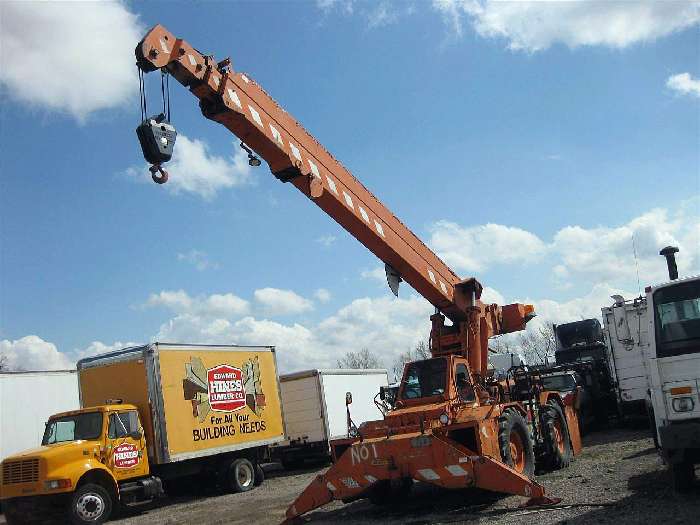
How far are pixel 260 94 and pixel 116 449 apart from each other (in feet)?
25.0

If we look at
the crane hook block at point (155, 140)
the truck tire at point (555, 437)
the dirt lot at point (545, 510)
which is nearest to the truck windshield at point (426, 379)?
the dirt lot at point (545, 510)

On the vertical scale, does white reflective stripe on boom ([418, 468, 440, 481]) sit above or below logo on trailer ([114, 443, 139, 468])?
below

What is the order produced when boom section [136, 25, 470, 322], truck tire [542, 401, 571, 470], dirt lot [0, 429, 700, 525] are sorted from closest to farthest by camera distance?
dirt lot [0, 429, 700, 525] → boom section [136, 25, 470, 322] → truck tire [542, 401, 571, 470]

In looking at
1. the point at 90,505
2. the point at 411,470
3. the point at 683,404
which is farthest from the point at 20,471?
the point at 683,404

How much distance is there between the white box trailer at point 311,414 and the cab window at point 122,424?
6066mm

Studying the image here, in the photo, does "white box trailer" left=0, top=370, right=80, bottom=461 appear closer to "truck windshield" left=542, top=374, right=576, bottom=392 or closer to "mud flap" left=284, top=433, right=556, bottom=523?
"mud flap" left=284, top=433, right=556, bottom=523

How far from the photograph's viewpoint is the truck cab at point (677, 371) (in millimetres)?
6973

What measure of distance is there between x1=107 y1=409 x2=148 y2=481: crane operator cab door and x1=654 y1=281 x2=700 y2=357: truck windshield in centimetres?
1013

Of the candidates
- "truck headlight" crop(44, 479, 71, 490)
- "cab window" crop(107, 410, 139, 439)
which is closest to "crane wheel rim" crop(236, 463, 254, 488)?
"cab window" crop(107, 410, 139, 439)

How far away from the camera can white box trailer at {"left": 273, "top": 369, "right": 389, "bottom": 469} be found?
19297 mm

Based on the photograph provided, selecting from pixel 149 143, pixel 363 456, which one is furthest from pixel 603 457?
pixel 149 143

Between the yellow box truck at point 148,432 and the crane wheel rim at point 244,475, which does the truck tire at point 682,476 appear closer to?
the yellow box truck at point 148,432

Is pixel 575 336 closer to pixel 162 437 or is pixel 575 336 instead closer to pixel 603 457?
pixel 603 457

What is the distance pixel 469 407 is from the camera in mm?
9977
